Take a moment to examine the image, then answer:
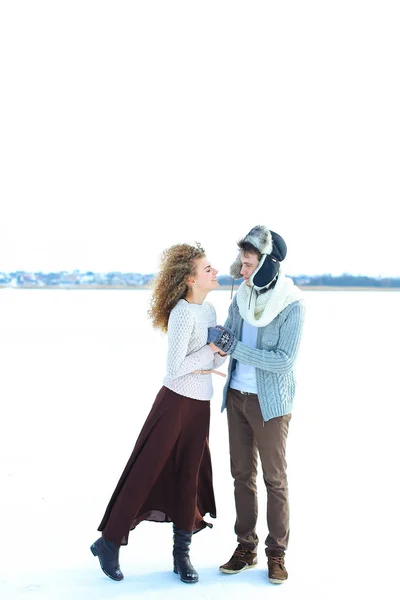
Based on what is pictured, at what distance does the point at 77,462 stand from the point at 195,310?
2138 mm

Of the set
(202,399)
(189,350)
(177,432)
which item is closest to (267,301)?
(189,350)

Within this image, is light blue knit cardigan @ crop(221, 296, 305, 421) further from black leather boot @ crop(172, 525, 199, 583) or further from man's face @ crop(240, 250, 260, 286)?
black leather boot @ crop(172, 525, 199, 583)

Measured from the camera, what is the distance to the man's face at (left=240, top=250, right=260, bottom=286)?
3.06 meters

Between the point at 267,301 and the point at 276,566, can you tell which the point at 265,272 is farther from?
the point at 276,566

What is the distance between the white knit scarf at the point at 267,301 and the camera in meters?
3.04

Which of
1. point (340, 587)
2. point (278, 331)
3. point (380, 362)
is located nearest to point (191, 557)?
point (340, 587)

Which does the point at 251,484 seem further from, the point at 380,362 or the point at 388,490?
the point at 380,362

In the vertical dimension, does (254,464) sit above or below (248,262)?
below

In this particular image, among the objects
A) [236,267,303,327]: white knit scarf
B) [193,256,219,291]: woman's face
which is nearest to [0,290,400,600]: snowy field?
[236,267,303,327]: white knit scarf

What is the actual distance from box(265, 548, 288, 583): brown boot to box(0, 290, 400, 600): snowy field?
36 mm

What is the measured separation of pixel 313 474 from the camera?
4664mm

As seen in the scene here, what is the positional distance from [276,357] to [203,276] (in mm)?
449

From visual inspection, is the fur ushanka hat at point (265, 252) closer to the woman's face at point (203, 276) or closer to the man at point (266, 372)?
the man at point (266, 372)

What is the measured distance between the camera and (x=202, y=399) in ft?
10.2
